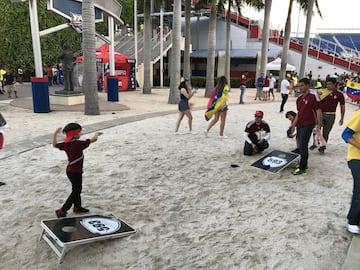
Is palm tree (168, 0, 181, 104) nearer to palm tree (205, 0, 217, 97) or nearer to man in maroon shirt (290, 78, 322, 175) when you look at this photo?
palm tree (205, 0, 217, 97)

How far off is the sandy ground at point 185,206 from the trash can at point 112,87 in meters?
8.43

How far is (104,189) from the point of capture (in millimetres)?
5227

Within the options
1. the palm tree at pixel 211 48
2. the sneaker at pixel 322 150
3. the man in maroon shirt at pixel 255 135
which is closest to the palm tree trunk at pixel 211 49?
the palm tree at pixel 211 48

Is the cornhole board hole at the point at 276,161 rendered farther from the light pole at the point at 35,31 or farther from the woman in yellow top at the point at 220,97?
the light pole at the point at 35,31

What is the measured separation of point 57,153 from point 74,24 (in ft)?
30.0

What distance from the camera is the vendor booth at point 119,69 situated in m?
22.7

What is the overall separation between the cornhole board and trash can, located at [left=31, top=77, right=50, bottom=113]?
9.53m

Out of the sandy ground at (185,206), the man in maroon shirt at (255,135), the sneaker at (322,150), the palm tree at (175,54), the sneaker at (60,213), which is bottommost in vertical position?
the sandy ground at (185,206)

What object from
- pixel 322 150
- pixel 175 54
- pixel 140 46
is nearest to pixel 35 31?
pixel 175 54

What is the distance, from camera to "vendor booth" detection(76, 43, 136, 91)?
22734 mm

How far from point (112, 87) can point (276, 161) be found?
1177 cm

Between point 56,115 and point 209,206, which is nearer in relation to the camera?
point 209,206

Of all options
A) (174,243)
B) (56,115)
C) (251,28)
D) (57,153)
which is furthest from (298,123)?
(251,28)

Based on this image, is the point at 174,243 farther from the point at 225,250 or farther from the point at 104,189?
the point at 104,189
